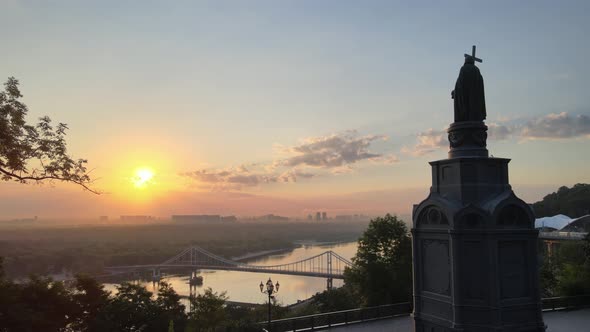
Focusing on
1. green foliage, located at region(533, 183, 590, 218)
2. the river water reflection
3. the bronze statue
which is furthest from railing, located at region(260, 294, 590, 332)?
green foliage, located at region(533, 183, 590, 218)

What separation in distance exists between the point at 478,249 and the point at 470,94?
3.64m

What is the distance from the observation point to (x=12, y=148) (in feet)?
36.3

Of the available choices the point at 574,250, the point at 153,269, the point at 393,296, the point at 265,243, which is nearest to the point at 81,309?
the point at 393,296

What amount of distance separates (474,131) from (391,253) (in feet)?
53.9

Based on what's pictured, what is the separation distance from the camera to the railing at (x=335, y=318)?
14.5m

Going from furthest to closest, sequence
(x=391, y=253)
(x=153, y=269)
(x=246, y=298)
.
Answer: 1. (x=153, y=269)
2. (x=246, y=298)
3. (x=391, y=253)

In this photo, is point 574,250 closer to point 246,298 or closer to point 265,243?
point 246,298

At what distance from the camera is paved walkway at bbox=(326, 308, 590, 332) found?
564 inches

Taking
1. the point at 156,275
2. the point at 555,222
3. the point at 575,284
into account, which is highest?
the point at 555,222

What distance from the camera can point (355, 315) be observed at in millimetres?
16062

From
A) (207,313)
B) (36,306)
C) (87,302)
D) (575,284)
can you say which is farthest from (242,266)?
(575,284)

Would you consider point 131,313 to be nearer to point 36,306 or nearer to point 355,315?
point 36,306

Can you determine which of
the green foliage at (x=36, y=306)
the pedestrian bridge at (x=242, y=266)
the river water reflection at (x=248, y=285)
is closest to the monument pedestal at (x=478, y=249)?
the green foliage at (x=36, y=306)

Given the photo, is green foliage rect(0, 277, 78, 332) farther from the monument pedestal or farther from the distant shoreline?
the distant shoreline
